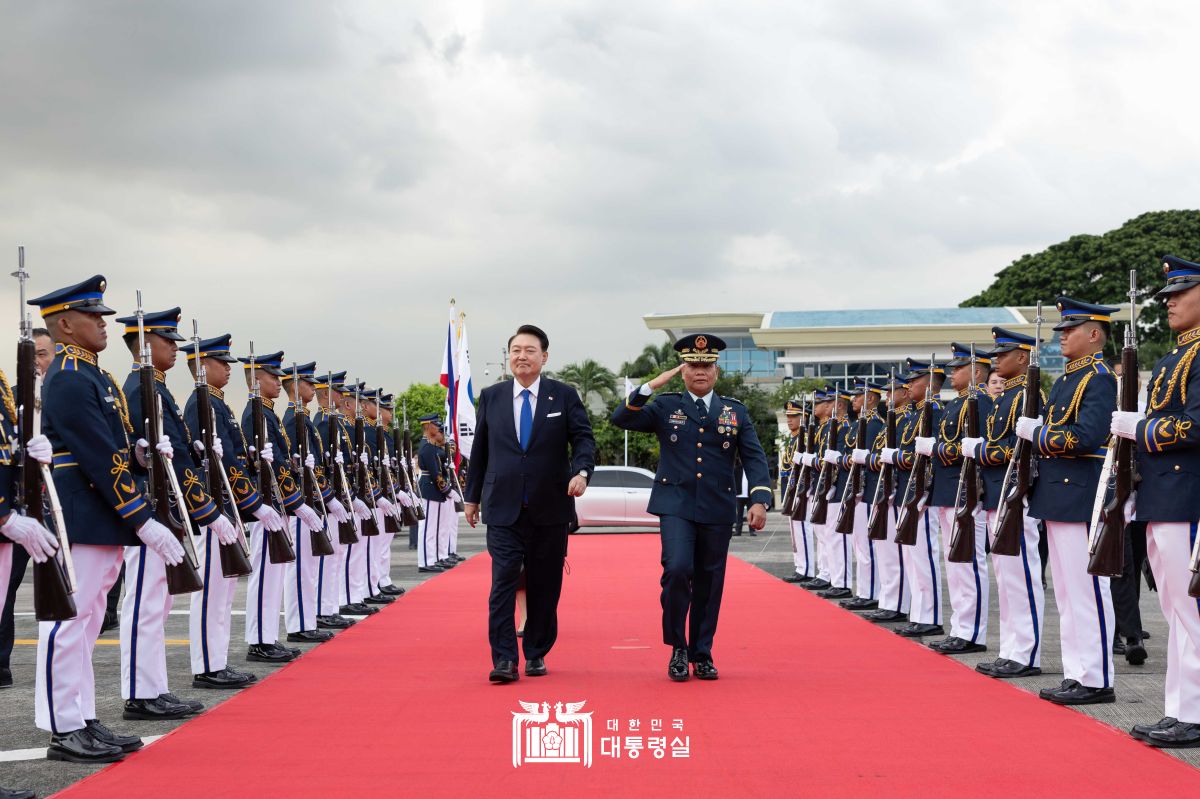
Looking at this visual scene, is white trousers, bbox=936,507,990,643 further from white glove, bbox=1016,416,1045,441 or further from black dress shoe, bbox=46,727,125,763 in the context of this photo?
black dress shoe, bbox=46,727,125,763

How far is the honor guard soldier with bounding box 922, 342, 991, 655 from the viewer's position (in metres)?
8.54

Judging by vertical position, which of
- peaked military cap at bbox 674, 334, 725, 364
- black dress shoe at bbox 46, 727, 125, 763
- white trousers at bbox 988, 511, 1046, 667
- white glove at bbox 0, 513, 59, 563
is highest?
peaked military cap at bbox 674, 334, 725, 364

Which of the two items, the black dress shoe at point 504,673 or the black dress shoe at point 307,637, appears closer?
the black dress shoe at point 504,673

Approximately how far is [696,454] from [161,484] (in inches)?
124

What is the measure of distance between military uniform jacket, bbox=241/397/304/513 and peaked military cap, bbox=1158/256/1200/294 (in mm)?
5634

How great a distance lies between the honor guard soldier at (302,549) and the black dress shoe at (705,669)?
131 inches

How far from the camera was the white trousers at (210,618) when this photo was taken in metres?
7.21

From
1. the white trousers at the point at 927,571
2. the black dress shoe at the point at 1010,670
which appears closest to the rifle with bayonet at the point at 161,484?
the black dress shoe at the point at 1010,670

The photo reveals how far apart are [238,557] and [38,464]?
2.02 metres

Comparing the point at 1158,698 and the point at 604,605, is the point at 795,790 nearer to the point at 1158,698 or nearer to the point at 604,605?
the point at 1158,698

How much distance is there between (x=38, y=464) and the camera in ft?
16.5

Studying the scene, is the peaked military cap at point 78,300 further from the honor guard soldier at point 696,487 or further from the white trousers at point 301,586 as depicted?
the white trousers at point 301,586

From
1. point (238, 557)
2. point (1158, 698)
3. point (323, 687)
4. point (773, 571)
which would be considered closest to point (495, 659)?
point (323, 687)

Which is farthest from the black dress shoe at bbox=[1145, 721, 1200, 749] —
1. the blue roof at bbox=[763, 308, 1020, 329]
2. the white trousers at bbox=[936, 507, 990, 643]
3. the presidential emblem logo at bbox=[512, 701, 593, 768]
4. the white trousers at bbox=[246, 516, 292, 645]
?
the blue roof at bbox=[763, 308, 1020, 329]
